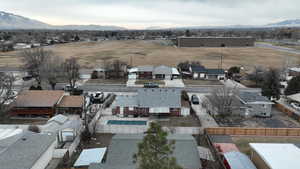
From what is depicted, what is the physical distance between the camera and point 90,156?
18516mm

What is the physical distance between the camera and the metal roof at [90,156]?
1762 centimetres

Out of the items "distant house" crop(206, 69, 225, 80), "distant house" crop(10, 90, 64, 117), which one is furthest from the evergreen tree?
"distant house" crop(206, 69, 225, 80)

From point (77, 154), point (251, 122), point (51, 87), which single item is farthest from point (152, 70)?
point (77, 154)

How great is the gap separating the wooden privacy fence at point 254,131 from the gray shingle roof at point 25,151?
50.7ft

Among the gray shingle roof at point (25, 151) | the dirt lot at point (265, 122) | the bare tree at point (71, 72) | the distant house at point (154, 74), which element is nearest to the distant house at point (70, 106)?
the bare tree at point (71, 72)

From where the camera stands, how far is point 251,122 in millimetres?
27219

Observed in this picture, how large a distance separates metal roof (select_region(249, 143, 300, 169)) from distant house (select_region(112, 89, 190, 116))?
1120 cm

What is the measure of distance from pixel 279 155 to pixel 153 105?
48.5 ft

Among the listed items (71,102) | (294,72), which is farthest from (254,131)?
(294,72)

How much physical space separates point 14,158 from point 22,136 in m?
3.73

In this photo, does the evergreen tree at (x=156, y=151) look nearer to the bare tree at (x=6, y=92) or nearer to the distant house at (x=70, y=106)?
the distant house at (x=70, y=106)

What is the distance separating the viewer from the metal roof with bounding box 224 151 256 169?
17.0 m

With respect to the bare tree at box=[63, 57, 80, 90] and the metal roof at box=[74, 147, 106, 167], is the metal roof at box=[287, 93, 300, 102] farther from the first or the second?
the bare tree at box=[63, 57, 80, 90]

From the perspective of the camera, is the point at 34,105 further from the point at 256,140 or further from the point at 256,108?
the point at 256,108
